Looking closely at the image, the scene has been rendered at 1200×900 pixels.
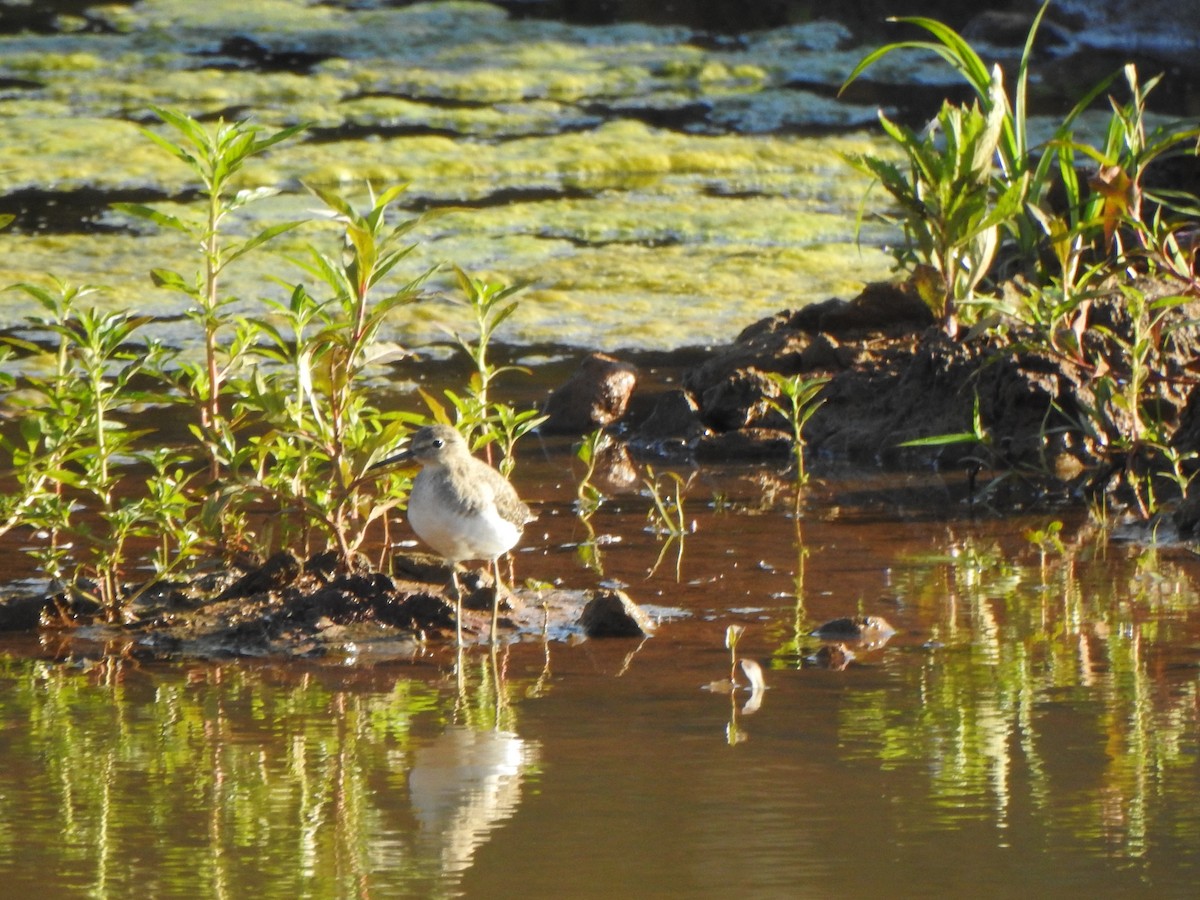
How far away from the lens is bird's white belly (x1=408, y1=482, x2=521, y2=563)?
4.14m

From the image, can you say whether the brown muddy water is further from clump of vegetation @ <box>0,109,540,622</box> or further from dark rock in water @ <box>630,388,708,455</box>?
dark rock in water @ <box>630,388,708,455</box>

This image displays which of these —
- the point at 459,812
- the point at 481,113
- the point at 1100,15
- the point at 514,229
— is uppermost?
the point at 1100,15

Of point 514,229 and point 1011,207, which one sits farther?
point 514,229

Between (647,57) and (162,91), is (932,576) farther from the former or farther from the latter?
(647,57)

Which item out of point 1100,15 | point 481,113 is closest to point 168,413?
point 481,113

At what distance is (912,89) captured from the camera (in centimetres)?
1434

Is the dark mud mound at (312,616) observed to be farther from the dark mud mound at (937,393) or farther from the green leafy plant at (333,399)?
the dark mud mound at (937,393)

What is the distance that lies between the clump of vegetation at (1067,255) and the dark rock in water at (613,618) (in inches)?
56.2

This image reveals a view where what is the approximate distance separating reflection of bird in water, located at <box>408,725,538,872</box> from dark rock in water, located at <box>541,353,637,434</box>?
3.25 m

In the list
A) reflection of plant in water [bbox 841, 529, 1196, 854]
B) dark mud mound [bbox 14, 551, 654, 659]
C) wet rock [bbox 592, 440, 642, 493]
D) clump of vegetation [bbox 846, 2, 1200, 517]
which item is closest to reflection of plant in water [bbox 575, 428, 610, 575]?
wet rock [bbox 592, 440, 642, 493]

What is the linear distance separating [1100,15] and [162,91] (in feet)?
28.1

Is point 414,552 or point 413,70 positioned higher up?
point 413,70

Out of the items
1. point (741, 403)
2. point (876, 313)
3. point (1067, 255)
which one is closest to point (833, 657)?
point (1067, 255)

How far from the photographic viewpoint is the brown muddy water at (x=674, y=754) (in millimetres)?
2748
